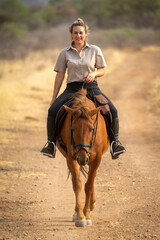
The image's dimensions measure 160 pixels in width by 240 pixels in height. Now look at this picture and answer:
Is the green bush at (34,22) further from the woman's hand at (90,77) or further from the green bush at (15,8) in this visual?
the woman's hand at (90,77)

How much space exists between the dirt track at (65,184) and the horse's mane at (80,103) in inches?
57.2

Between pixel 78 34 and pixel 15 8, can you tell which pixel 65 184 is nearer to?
pixel 78 34

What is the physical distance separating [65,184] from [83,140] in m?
2.34

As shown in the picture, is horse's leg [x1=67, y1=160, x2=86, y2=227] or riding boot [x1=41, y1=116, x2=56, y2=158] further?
riding boot [x1=41, y1=116, x2=56, y2=158]

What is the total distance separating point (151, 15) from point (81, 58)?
50286 mm

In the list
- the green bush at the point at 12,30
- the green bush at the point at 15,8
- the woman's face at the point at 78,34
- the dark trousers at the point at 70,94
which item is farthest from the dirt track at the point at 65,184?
the green bush at the point at 15,8

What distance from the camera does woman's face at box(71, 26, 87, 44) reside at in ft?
18.6

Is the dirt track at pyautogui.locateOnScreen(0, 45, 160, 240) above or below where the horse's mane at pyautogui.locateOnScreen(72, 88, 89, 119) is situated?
below

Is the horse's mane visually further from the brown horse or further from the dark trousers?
the dark trousers

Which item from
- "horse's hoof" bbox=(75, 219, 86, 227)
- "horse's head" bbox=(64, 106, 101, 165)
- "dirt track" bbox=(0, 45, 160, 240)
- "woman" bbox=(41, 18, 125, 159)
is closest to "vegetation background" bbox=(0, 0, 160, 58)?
"dirt track" bbox=(0, 45, 160, 240)

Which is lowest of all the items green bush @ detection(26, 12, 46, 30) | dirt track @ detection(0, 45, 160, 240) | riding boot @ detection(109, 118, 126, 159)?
green bush @ detection(26, 12, 46, 30)

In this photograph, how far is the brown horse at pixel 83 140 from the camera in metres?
4.84

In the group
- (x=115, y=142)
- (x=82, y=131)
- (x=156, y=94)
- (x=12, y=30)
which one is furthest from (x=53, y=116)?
(x=12, y=30)

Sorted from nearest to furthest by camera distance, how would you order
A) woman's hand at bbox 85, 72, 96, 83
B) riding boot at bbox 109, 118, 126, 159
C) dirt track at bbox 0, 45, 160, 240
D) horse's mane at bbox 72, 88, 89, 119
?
1. horse's mane at bbox 72, 88, 89, 119
2. dirt track at bbox 0, 45, 160, 240
3. woman's hand at bbox 85, 72, 96, 83
4. riding boot at bbox 109, 118, 126, 159
